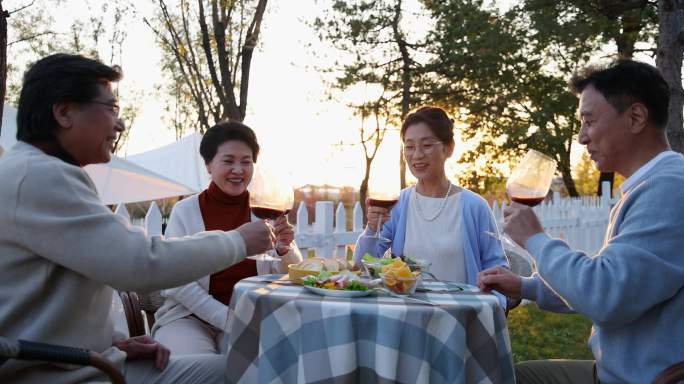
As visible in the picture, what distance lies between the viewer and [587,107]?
2293 mm

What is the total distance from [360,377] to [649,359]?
966mm

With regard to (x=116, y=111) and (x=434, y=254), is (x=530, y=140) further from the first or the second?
(x=116, y=111)

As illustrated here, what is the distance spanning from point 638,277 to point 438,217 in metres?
1.82

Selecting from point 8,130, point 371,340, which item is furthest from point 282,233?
point 8,130

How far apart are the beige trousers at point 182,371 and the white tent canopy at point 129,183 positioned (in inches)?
366

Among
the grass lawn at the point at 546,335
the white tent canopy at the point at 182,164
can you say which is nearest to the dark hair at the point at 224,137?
the grass lawn at the point at 546,335

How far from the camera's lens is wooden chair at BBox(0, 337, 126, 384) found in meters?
1.72

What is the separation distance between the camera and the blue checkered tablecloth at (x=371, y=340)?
1989mm

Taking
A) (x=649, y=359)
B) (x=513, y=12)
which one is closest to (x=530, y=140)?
(x=513, y=12)

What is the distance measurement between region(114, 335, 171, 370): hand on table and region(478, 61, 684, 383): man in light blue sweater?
1.47 metres

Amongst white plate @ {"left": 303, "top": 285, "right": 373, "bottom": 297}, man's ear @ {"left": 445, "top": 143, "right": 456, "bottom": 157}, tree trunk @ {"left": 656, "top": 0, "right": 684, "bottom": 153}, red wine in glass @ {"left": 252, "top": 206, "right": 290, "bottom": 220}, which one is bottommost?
white plate @ {"left": 303, "top": 285, "right": 373, "bottom": 297}

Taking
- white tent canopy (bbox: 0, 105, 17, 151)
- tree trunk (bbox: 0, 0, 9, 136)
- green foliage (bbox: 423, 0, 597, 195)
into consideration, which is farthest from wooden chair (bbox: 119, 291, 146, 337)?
green foliage (bbox: 423, 0, 597, 195)

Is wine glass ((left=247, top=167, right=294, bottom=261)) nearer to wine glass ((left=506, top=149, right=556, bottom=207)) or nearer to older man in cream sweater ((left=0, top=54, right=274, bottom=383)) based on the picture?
older man in cream sweater ((left=0, top=54, right=274, bottom=383))

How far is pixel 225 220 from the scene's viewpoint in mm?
3582
